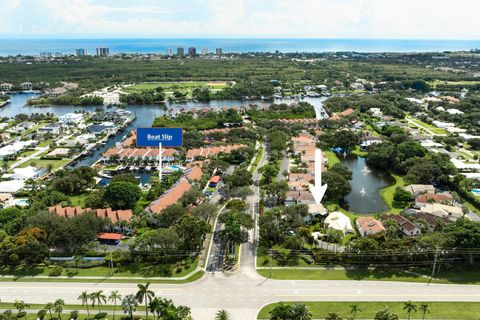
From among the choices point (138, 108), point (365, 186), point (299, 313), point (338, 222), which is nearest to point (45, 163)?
point (338, 222)

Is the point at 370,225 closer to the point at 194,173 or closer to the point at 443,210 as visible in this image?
the point at 443,210

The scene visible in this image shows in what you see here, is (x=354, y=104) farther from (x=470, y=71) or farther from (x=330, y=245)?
(x=470, y=71)

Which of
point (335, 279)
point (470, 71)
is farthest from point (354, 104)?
point (470, 71)

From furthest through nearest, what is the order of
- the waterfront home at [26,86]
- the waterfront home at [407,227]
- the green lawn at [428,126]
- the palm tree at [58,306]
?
the waterfront home at [26,86]
the green lawn at [428,126]
the waterfront home at [407,227]
the palm tree at [58,306]

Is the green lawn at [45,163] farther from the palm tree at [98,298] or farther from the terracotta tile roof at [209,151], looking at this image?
the palm tree at [98,298]

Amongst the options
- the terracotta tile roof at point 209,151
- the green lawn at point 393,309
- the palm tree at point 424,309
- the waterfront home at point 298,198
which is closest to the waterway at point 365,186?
the waterfront home at point 298,198
